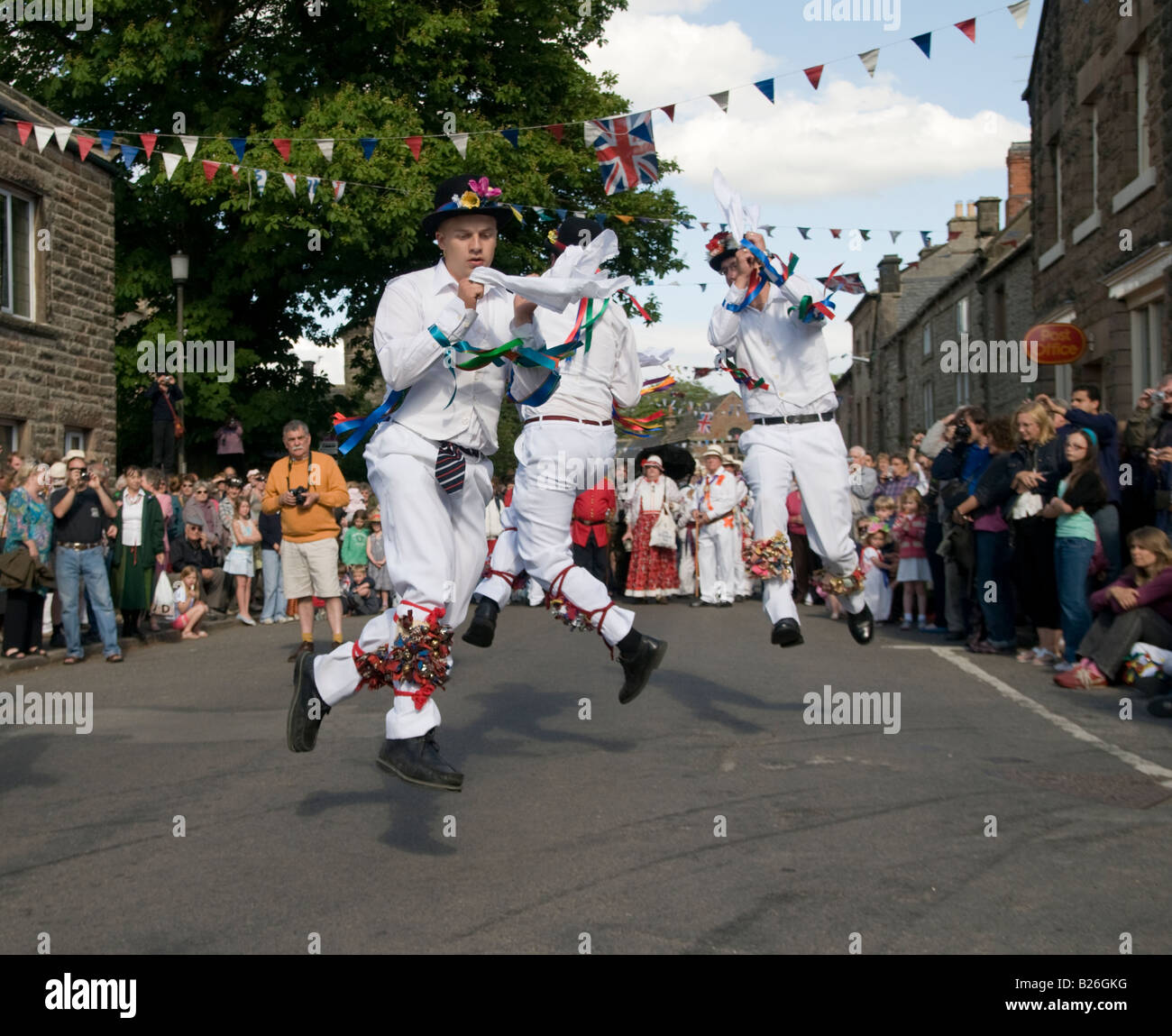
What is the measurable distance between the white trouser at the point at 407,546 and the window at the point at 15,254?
15539 mm

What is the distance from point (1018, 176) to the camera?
1507 inches

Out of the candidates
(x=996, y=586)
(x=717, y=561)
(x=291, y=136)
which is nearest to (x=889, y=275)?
(x=291, y=136)

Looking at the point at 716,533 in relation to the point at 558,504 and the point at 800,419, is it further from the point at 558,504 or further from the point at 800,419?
the point at 558,504

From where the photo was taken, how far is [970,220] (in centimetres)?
5378

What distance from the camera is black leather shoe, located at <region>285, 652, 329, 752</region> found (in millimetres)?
5359

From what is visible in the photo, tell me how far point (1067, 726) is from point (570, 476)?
3324 millimetres

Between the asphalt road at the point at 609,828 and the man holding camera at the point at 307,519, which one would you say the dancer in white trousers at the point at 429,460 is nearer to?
the asphalt road at the point at 609,828

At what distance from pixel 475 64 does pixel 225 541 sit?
11.8m

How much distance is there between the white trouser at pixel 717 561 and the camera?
19.0 metres

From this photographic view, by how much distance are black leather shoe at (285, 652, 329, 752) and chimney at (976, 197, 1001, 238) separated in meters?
37.9

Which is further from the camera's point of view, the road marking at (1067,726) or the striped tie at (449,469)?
the road marking at (1067,726)

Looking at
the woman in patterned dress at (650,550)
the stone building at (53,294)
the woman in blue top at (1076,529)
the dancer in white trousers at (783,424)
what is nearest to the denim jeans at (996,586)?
the woman in blue top at (1076,529)

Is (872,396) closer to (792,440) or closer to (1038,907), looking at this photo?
(792,440)

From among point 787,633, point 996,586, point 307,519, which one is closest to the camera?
point 787,633
